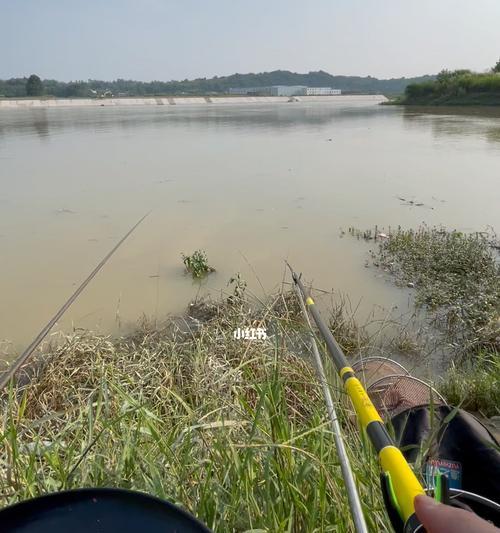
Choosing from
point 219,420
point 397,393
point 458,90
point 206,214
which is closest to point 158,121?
point 206,214

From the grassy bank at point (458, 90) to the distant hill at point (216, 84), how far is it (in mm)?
34935

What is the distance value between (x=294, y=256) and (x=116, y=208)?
312 cm

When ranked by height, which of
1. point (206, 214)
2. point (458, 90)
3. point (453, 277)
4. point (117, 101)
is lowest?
point (206, 214)

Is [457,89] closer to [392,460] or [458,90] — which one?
[458,90]

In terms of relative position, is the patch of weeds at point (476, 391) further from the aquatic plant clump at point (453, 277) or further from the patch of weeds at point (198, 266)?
the patch of weeds at point (198, 266)

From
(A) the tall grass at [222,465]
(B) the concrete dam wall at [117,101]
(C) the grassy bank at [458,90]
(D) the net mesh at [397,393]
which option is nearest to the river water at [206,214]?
(D) the net mesh at [397,393]

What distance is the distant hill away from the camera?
73.1 m

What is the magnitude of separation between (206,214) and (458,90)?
32.3 m

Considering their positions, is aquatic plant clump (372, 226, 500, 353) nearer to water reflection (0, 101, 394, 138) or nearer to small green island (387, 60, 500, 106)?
water reflection (0, 101, 394, 138)

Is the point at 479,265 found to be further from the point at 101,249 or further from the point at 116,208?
the point at 116,208

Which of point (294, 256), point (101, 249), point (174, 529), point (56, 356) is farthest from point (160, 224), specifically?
point (174, 529)

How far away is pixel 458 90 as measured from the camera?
32.5 meters

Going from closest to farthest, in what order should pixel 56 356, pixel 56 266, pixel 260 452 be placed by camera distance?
pixel 260 452 → pixel 56 356 → pixel 56 266

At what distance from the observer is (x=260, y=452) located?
1256mm
